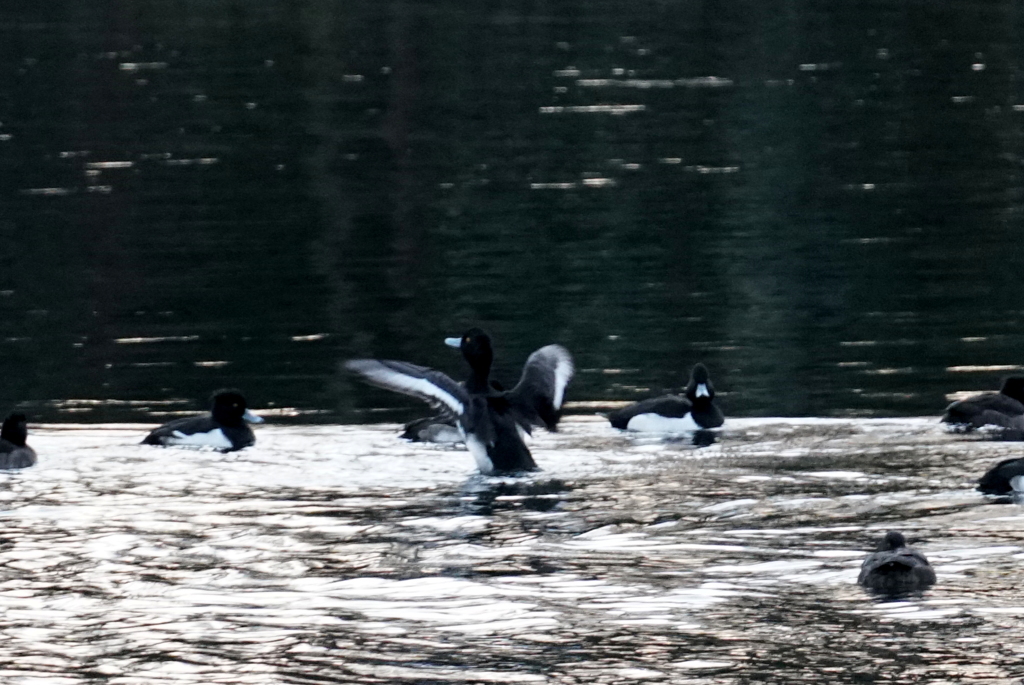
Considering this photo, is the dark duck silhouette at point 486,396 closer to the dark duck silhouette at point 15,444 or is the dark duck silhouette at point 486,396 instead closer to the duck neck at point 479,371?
the duck neck at point 479,371

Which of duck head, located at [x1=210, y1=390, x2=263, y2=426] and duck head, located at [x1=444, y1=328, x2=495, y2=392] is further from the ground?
duck head, located at [x1=444, y1=328, x2=495, y2=392]

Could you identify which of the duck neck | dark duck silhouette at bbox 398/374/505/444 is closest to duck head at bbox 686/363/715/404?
dark duck silhouette at bbox 398/374/505/444

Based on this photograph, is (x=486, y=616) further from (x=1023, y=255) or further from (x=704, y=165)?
(x=704, y=165)

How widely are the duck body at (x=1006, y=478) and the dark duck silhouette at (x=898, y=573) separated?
11.0 ft

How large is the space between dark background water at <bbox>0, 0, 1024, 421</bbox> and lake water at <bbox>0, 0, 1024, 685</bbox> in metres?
0.16

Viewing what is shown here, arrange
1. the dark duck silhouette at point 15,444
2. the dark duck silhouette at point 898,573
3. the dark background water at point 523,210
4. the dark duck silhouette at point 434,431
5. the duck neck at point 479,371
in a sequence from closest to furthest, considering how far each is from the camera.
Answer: the dark duck silhouette at point 898,573
the dark duck silhouette at point 15,444
the duck neck at point 479,371
the dark duck silhouette at point 434,431
the dark background water at point 523,210

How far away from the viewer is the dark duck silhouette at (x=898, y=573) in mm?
13445

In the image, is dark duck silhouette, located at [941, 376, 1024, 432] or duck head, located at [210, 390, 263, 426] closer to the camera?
duck head, located at [210, 390, 263, 426]

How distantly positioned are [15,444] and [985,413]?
32.7 feet

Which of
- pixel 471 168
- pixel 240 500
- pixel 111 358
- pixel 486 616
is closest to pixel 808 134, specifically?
pixel 471 168

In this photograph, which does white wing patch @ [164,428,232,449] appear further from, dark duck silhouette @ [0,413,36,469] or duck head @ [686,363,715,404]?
duck head @ [686,363,715,404]

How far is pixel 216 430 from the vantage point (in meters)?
20.4

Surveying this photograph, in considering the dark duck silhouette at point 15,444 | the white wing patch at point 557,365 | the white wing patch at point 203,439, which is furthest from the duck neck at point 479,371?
the dark duck silhouette at point 15,444

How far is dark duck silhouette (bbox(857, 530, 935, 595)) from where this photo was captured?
13445 millimetres
